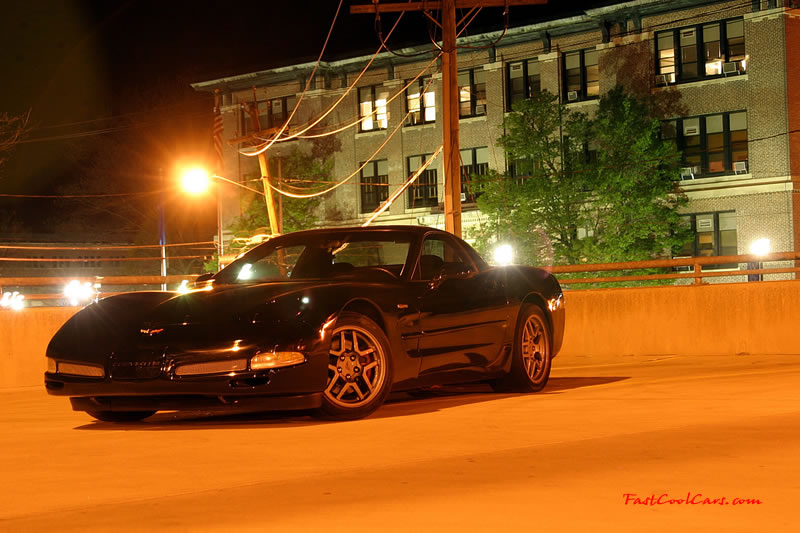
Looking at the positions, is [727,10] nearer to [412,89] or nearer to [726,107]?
[726,107]

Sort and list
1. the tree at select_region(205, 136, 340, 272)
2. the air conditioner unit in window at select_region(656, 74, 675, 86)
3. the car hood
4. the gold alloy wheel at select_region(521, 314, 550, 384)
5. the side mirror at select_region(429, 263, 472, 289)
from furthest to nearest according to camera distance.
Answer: the tree at select_region(205, 136, 340, 272) < the air conditioner unit in window at select_region(656, 74, 675, 86) < the gold alloy wheel at select_region(521, 314, 550, 384) < the side mirror at select_region(429, 263, 472, 289) < the car hood

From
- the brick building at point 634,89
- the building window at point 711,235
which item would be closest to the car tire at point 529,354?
the brick building at point 634,89

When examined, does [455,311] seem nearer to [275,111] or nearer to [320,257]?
[320,257]

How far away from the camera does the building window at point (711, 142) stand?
144ft

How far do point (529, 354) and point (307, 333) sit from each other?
2915 mm

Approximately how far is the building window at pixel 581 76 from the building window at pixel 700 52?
2847mm

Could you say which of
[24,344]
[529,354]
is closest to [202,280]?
[529,354]

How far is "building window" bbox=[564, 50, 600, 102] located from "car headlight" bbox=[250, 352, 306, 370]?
41.4 meters

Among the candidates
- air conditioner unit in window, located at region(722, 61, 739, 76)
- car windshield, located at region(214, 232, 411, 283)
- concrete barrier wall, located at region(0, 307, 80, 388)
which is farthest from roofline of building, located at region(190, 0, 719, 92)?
car windshield, located at region(214, 232, 411, 283)

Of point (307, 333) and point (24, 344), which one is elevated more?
point (307, 333)

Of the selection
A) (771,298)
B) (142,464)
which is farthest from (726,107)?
(142,464)

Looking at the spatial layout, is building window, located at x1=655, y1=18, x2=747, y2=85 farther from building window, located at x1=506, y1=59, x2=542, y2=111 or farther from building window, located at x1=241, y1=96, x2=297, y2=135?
building window, located at x1=241, y1=96, x2=297, y2=135

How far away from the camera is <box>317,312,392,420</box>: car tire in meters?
7.67

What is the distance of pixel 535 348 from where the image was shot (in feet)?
32.4
